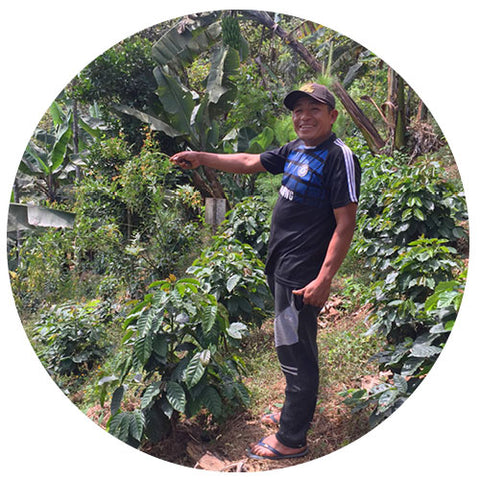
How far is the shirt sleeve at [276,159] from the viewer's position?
7.50 feet

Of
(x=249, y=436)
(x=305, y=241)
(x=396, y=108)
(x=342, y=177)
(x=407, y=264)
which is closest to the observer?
(x=342, y=177)

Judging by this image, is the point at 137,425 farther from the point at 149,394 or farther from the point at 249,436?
the point at 249,436

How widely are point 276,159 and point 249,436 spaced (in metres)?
1.36

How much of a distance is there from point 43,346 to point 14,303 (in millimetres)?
479

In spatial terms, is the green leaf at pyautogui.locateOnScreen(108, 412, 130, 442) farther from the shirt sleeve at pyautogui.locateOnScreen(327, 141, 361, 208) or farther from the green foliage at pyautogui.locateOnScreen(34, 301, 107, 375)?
the shirt sleeve at pyautogui.locateOnScreen(327, 141, 361, 208)

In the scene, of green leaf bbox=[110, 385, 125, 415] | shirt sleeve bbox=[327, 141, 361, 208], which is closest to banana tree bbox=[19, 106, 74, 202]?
green leaf bbox=[110, 385, 125, 415]

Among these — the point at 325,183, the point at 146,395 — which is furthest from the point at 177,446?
the point at 325,183

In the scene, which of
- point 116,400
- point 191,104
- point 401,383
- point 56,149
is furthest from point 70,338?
point 401,383

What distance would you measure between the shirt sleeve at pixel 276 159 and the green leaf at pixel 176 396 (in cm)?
114

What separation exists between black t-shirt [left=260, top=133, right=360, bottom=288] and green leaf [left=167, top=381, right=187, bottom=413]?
677 mm

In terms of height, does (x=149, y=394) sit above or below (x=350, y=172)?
below

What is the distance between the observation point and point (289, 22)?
105 inches

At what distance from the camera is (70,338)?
291 centimetres

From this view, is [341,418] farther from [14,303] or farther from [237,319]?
[14,303]
